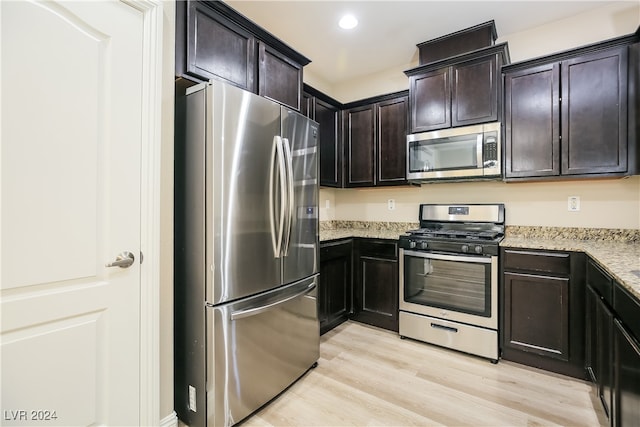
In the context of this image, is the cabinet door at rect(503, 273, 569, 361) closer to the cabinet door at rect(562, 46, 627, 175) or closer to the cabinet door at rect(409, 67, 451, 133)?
the cabinet door at rect(562, 46, 627, 175)

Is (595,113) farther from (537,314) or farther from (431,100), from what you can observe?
(537,314)

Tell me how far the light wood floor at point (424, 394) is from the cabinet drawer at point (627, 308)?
2.78 feet

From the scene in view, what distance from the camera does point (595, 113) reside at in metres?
2.23

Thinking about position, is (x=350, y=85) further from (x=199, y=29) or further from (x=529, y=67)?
(x=199, y=29)

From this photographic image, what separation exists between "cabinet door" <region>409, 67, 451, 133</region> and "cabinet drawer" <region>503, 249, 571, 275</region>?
1.25 meters

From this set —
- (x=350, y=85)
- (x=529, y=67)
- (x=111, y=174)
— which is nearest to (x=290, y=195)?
(x=111, y=174)

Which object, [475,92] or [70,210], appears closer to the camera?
[70,210]

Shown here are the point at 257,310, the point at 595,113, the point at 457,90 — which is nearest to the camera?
the point at 257,310

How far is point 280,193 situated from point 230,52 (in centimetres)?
98

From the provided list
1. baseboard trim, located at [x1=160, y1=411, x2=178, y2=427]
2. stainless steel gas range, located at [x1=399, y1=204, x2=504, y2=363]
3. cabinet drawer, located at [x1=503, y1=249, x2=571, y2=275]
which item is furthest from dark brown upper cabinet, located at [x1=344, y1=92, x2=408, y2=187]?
baseboard trim, located at [x1=160, y1=411, x2=178, y2=427]

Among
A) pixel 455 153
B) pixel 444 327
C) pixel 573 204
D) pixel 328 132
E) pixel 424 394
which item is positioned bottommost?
pixel 424 394

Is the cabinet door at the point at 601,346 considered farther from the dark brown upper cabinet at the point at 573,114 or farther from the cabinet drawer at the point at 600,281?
the dark brown upper cabinet at the point at 573,114

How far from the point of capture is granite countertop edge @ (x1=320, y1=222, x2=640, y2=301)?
128cm

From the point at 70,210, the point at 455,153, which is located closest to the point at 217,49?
the point at 70,210
